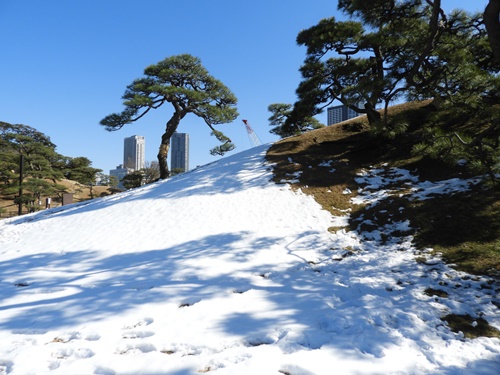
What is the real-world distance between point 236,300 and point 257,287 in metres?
0.56

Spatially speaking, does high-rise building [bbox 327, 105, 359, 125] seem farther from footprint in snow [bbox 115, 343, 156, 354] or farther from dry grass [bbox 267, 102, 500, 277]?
footprint in snow [bbox 115, 343, 156, 354]

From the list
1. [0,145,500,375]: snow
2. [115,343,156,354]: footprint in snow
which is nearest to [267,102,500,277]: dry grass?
[0,145,500,375]: snow

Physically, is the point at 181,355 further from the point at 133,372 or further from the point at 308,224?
the point at 308,224

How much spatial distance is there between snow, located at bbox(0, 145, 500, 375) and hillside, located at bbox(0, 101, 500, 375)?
0.07 feet

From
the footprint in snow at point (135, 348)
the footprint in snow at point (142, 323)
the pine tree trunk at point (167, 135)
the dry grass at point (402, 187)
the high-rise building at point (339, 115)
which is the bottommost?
the footprint in snow at point (135, 348)

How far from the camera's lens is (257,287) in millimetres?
4715

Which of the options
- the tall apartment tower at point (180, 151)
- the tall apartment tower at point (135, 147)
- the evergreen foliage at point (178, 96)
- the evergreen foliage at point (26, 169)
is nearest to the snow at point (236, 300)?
the evergreen foliage at point (178, 96)

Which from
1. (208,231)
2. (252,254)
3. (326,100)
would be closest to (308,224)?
(252,254)

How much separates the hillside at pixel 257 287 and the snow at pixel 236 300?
0.02 metres

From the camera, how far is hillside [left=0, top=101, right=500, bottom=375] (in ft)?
9.77

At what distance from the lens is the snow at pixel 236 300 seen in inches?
115

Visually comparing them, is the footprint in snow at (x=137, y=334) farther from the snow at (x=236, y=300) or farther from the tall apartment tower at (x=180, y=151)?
the tall apartment tower at (x=180, y=151)

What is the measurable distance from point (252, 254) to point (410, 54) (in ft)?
22.2

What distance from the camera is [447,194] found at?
7426mm
